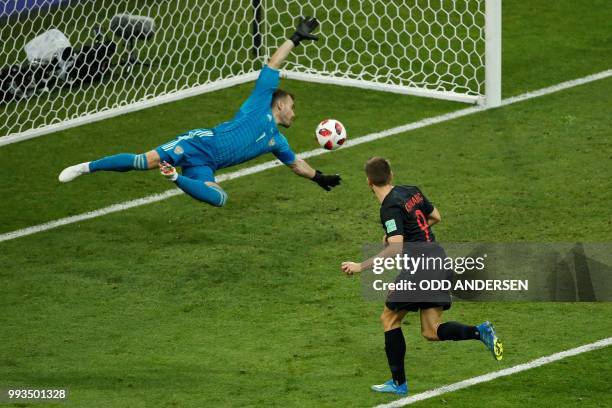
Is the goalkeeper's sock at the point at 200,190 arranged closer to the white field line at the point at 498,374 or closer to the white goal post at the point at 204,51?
the white field line at the point at 498,374

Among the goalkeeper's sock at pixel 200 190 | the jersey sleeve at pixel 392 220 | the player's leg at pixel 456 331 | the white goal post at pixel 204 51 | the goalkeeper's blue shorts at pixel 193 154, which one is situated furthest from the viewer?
the white goal post at pixel 204 51

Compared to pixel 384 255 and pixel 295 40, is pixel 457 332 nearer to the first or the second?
pixel 384 255

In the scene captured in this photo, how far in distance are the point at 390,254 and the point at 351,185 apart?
4.84m

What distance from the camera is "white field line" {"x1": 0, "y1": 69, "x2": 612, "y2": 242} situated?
14.4 meters

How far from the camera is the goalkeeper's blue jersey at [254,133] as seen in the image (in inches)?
514

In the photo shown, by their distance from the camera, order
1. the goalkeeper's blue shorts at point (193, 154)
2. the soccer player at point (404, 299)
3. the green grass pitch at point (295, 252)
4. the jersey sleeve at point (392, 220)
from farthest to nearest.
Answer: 1. the goalkeeper's blue shorts at point (193, 154)
2. the green grass pitch at point (295, 252)
3. the soccer player at point (404, 299)
4. the jersey sleeve at point (392, 220)

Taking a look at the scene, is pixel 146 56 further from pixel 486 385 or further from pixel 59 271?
pixel 486 385

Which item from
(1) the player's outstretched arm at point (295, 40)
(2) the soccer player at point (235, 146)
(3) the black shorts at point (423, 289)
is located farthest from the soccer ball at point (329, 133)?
(3) the black shorts at point (423, 289)

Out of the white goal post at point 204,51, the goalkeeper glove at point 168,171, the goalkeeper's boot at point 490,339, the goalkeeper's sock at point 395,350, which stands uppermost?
the white goal post at point 204,51

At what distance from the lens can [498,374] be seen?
1106 cm

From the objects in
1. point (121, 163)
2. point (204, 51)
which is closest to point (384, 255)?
point (121, 163)

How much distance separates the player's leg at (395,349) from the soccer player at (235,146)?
252 centimetres

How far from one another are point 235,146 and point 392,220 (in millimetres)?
3046

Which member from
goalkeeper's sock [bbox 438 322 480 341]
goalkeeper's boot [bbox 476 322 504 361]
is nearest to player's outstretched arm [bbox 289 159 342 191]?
goalkeeper's sock [bbox 438 322 480 341]
